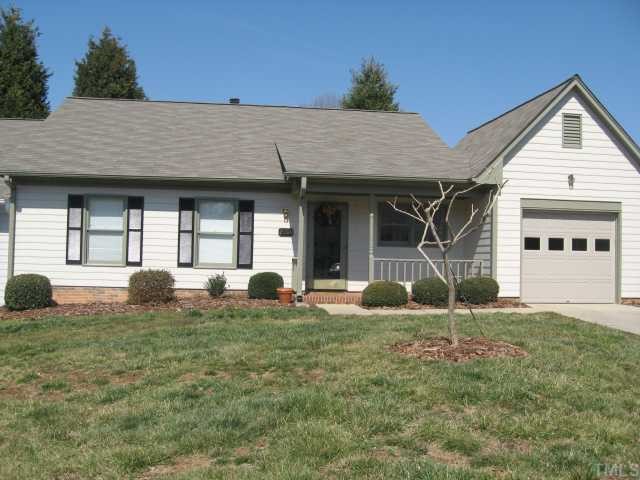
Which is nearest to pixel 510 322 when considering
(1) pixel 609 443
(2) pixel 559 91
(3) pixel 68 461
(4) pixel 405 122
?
(1) pixel 609 443

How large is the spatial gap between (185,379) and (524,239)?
10.6m

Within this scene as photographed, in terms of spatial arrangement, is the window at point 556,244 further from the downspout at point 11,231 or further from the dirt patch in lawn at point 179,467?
the downspout at point 11,231

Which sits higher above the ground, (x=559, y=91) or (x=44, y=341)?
(x=559, y=91)

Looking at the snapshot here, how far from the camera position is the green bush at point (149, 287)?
14.2 meters

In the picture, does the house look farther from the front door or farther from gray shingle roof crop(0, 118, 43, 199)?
gray shingle roof crop(0, 118, 43, 199)

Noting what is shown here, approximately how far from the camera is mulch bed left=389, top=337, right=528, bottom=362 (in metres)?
7.59

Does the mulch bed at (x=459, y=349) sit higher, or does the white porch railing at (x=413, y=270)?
the white porch railing at (x=413, y=270)

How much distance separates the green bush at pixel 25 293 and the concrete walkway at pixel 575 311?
6596mm

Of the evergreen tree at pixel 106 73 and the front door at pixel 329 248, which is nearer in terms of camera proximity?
the front door at pixel 329 248

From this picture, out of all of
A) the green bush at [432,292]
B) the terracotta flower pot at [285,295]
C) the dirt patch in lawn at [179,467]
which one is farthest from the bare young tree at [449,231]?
the dirt patch in lawn at [179,467]

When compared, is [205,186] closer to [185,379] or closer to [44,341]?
[44,341]

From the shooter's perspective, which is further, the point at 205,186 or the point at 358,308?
the point at 205,186

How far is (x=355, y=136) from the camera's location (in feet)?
58.6

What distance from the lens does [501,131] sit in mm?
16656
